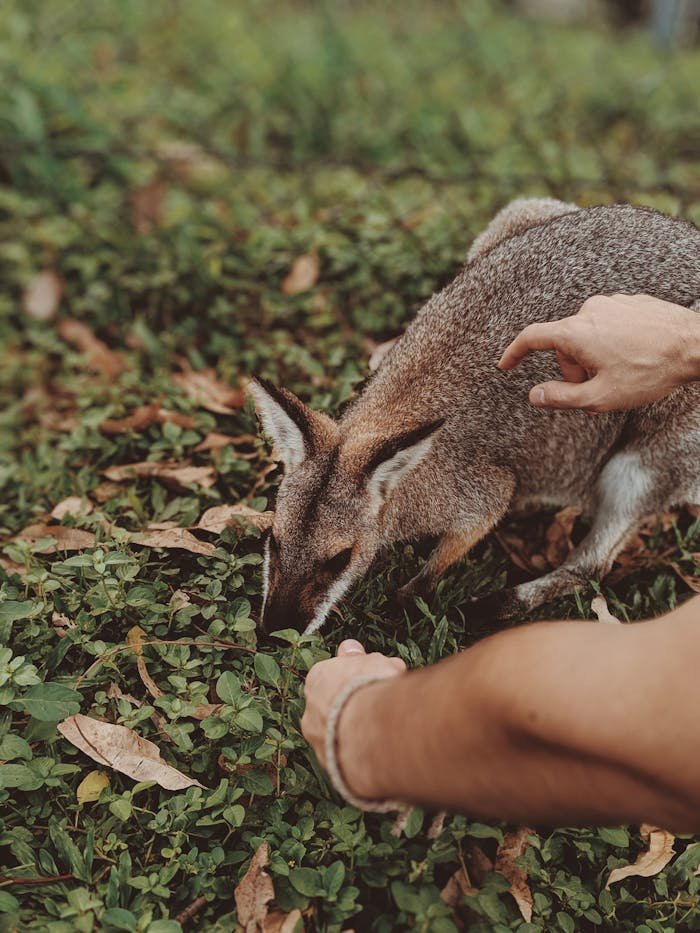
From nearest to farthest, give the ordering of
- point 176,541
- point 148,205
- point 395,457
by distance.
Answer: point 395,457, point 176,541, point 148,205

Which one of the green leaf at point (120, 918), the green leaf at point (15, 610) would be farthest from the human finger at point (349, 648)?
the green leaf at point (15, 610)

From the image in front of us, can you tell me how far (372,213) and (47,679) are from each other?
11.6 ft

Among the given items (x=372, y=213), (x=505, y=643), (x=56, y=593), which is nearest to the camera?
(x=505, y=643)

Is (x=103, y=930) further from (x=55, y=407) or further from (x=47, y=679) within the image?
(x=55, y=407)

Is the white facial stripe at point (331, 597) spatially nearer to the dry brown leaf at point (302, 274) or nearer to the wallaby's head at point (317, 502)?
the wallaby's head at point (317, 502)

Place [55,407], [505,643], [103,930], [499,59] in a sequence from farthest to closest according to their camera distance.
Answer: [499,59]
[55,407]
[103,930]
[505,643]

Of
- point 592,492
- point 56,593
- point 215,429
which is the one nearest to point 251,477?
point 215,429

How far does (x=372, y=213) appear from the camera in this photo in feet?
16.9

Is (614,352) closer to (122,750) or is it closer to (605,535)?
(605,535)

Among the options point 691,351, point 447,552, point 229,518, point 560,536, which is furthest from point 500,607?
point 691,351

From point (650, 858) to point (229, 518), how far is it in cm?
200

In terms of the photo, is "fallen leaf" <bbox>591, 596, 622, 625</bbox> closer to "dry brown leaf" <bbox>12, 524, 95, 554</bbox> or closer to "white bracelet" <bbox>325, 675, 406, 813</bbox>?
"white bracelet" <bbox>325, 675, 406, 813</bbox>

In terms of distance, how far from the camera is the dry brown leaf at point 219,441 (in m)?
3.88

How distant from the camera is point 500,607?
343cm
